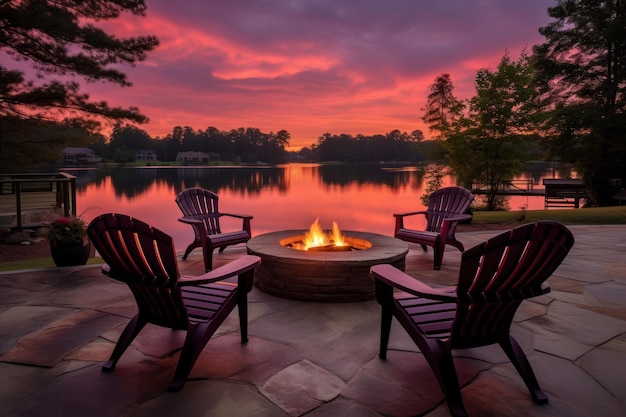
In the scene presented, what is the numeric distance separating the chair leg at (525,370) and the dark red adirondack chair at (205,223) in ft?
12.9

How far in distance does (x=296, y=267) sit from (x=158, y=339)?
145 cm

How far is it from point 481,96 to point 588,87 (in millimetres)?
10746

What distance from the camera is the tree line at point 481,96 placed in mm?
11836

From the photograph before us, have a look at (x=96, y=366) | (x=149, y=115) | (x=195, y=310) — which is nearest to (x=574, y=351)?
(x=195, y=310)

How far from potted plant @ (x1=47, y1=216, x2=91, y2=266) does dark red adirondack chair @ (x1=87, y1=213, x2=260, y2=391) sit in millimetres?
3306

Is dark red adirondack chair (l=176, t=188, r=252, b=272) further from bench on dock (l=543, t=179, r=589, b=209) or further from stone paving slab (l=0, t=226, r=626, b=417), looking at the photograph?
bench on dock (l=543, t=179, r=589, b=209)

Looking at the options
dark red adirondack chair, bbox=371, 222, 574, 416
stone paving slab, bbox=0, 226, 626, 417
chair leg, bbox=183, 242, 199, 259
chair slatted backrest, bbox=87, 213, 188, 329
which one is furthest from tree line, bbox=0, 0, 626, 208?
dark red adirondack chair, bbox=371, 222, 574, 416

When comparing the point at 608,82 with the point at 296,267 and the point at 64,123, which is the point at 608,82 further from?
the point at 64,123

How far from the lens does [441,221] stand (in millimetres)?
6328

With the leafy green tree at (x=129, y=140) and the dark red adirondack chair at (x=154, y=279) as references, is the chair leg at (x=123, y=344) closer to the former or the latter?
the dark red adirondack chair at (x=154, y=279)

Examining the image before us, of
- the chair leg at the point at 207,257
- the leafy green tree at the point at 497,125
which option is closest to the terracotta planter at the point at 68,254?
the chair leg at the point at 207,257

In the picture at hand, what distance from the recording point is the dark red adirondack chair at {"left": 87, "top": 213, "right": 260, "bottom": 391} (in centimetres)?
241

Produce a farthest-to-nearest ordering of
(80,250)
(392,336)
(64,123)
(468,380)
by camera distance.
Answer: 1. (64,123)
2. (80,250)
3. (392,336)
4. (468,380)

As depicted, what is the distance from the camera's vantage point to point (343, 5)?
10.7m
